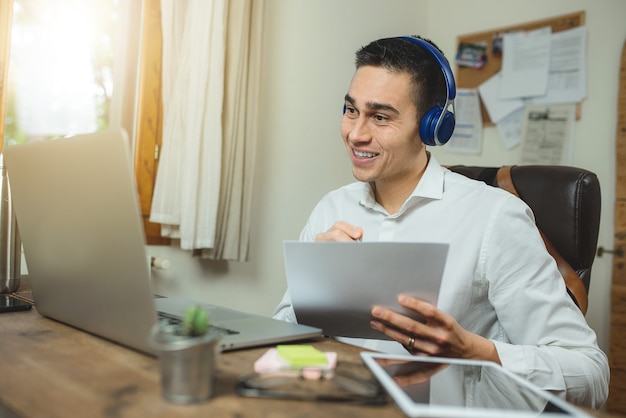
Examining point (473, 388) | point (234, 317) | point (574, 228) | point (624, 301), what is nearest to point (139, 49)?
point (234, 317)

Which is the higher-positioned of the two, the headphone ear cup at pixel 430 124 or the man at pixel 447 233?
the headphone ear cup at pixel 430 124

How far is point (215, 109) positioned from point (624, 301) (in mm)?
1755

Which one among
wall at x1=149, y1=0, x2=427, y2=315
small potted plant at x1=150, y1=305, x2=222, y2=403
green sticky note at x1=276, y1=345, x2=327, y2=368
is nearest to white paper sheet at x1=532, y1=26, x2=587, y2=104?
wall at x1=149, y1=0, x2=427, y2=315

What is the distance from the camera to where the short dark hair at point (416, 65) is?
1.27 meters

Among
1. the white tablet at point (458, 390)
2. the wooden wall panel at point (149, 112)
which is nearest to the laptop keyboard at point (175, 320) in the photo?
the white tablet at point (458, 390)

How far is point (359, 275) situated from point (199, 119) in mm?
1179

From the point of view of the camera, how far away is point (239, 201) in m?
1.96

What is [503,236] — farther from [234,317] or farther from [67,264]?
[67,264]

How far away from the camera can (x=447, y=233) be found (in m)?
1.18

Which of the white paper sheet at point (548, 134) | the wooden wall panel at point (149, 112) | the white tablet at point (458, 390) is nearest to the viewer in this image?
the white tablet at point (458, 390)

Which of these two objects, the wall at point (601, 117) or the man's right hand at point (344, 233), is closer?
the man's right hand at point (344, 233)

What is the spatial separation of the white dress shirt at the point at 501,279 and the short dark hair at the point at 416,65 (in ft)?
0.49

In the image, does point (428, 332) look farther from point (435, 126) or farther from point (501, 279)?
point (435, 126)

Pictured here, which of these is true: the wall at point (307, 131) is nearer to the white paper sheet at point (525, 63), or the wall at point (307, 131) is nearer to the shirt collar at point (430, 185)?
the white paper sheet at point (525, 63)
